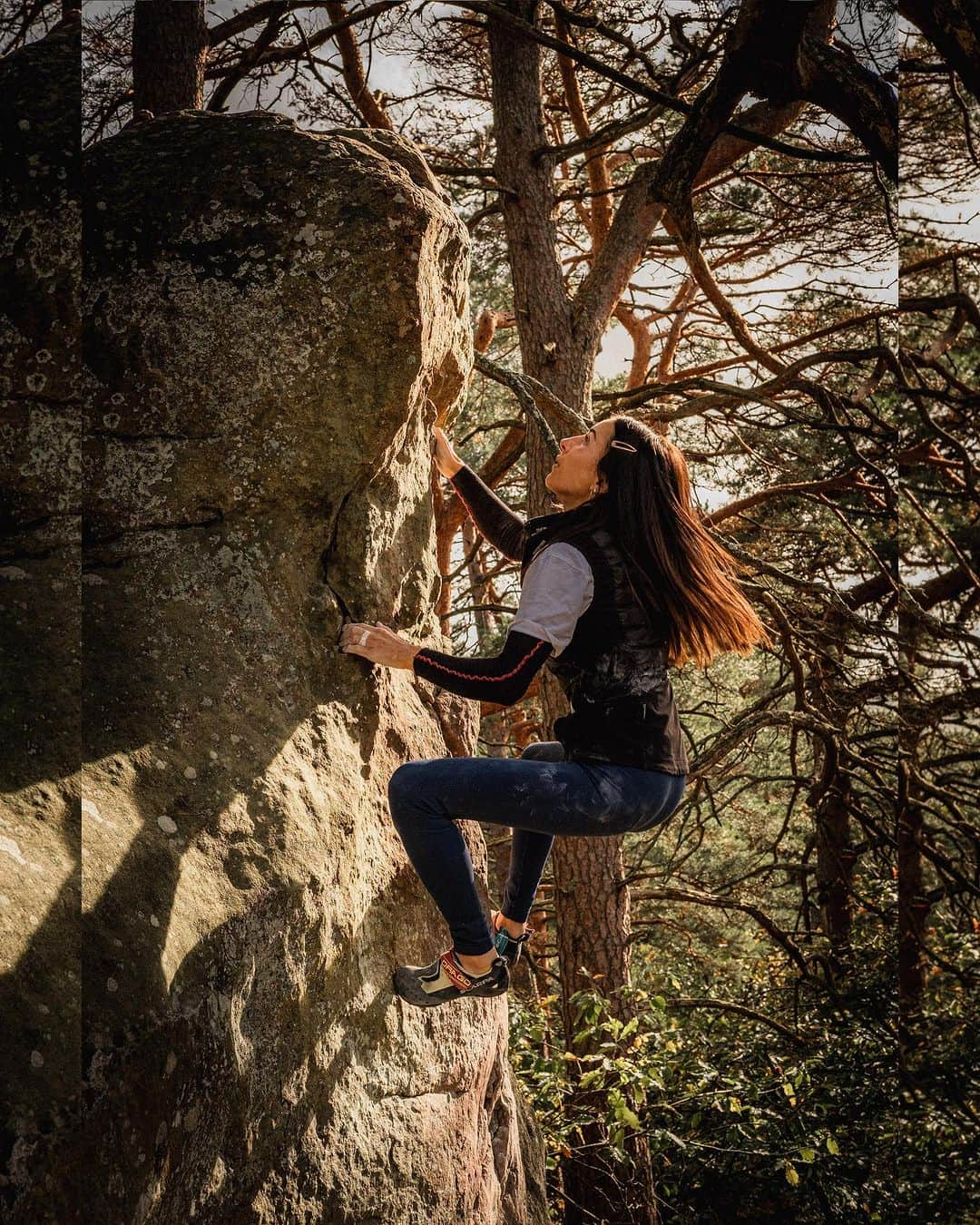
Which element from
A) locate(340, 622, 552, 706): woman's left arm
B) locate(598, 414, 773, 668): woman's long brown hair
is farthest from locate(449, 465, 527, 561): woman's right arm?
locate(340, 622, 552, 706): woman's left arm

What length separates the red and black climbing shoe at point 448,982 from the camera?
7.60ft

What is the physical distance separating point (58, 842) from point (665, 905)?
689cm

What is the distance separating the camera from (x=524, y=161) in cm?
502

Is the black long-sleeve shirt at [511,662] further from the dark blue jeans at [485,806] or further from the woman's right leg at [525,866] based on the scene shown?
the woman's right leg at [525,866]

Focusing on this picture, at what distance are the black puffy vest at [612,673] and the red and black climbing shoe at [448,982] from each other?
52 cm

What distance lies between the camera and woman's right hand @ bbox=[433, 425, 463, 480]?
113 inches

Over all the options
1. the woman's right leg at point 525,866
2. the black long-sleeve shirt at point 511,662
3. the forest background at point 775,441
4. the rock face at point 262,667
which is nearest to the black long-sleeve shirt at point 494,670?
the black long-sleeve shirt at point 511,662

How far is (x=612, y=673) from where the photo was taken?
2342mm

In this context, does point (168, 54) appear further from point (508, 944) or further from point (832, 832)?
point (832, 832)

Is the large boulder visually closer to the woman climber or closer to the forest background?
the woman climber

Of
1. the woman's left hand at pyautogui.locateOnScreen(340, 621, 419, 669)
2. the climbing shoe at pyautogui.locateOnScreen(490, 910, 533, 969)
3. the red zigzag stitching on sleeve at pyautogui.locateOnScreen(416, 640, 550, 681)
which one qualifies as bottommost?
the climbing shoe at pyautogui.locateOnScreen(490, 910, 533, 969)

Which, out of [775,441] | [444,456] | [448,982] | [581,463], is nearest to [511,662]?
[581,463]

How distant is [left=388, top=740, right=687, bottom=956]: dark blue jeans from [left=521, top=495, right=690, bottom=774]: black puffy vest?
0.06 meters

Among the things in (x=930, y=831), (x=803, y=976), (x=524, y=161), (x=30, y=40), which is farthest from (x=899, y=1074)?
(x=30, y=40)
